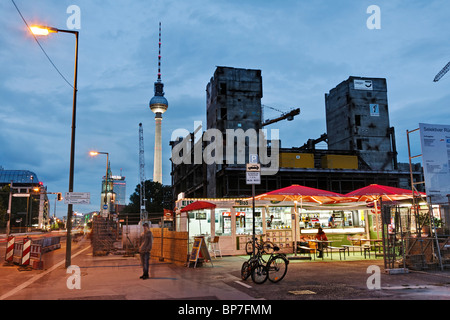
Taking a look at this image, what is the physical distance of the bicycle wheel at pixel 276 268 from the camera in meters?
11.3

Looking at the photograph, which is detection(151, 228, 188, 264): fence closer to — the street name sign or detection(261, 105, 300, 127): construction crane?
the street name sign

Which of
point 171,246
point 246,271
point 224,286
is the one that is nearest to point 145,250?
point 224,286

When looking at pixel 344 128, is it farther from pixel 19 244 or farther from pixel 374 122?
pixel 19 244

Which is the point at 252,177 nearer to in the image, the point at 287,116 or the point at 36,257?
the point at 36,257

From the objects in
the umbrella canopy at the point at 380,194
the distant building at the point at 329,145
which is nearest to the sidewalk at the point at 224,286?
the umbrella canopy at the point at 380,194

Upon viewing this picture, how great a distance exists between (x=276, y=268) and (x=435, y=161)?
7.68 metres

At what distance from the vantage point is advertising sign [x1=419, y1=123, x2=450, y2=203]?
14383mm

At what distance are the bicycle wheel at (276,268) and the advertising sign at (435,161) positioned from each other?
22.0ft

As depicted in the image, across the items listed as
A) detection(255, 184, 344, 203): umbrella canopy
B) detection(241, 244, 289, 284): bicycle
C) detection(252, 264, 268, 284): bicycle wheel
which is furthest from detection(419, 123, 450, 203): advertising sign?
detection(252, 264, 268, 284): bicycle wheel

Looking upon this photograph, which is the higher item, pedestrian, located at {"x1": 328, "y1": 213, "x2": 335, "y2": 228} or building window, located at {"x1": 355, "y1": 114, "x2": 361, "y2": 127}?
building window, located at {"x1": 355, "y1": 114, "x2": 361, "y2": 127}

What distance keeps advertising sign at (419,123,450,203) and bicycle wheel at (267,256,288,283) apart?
6707 millimetres

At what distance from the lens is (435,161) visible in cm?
1448

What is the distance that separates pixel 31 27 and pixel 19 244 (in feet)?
32.4
